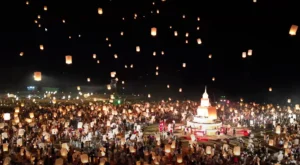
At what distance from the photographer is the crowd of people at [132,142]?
15.1 meters

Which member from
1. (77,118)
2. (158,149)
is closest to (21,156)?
(158,149)

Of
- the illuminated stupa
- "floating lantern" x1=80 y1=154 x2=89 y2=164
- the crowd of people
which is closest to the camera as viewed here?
"floating lantern" x1=80 y1=154 x2=89 y2=164

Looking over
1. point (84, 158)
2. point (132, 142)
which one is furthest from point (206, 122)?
point (84, 158)

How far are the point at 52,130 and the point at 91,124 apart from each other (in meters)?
3.16

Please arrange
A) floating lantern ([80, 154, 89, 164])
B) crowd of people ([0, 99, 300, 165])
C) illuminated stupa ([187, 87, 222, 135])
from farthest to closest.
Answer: illuminated stupa ([187, 87, 222, 135]) → crowd of people ([0, 99, 300, 165]) → floating lantern ([80, 154, 89, 164])

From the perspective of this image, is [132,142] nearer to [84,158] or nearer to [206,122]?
[84,158]

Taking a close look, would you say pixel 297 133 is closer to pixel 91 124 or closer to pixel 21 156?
pixel 91 124

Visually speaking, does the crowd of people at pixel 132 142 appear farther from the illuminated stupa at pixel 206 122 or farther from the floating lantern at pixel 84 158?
the illuminated stupa at pixel 206 122

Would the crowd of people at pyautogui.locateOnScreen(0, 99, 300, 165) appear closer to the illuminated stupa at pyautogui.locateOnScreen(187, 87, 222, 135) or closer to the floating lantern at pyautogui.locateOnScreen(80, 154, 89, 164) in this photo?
the floating lantern at pyautogui.locateOnScreen(80, 154, 89, 164)

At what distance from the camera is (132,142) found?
1875 cm

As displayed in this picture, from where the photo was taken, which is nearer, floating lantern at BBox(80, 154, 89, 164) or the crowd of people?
floating lantern at BBox(80, 154, 89, 164)

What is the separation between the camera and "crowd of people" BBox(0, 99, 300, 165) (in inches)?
595

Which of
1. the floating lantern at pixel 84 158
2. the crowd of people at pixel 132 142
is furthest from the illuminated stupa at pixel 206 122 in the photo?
the floating lantern at pixel 84 158

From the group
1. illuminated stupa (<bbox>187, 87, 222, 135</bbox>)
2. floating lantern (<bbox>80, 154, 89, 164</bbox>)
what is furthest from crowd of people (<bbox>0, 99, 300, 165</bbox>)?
illuminated stupa (<bbox>187, 87, 222, 135</bbox>)
